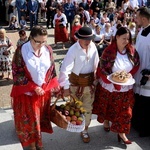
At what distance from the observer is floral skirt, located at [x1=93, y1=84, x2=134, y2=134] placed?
4.30 meters

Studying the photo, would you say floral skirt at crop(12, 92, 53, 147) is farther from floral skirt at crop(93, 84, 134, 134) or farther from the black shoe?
the black shoe

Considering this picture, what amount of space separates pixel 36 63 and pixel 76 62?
63cm

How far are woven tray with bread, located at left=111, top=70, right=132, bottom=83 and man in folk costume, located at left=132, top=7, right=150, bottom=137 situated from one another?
1.21 ft

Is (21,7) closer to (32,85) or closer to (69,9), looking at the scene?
(69,9)

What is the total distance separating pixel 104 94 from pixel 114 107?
229 mm

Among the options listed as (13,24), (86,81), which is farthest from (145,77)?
(13,24)

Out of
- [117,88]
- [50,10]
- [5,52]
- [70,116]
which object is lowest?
[70,116]

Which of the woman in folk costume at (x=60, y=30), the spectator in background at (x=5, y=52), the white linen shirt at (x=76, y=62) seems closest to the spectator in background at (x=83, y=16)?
the woman in folk costume at (x=60, y=30)

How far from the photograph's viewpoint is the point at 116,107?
4355 mm

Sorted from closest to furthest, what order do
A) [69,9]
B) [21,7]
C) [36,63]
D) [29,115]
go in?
[36,63] → [29,115] → [69,9] → [21,7]

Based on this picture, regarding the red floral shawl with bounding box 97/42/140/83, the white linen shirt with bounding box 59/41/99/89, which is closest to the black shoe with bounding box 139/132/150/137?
the red floral shawl with bounding box 97/42/140/83

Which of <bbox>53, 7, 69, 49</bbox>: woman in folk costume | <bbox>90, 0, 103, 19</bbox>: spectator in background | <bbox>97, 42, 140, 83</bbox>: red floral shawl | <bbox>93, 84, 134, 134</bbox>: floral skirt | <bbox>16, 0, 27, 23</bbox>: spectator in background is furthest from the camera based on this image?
<bbox>90, 0, 103, 19</bbox>: spectator in background

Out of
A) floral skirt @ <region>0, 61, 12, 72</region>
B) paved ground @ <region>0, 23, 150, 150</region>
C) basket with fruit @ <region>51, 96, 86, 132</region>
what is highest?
basket with fruit @ <region>51, 96, 86, 132</region>

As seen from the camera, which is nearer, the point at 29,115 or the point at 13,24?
the point at 29,115
